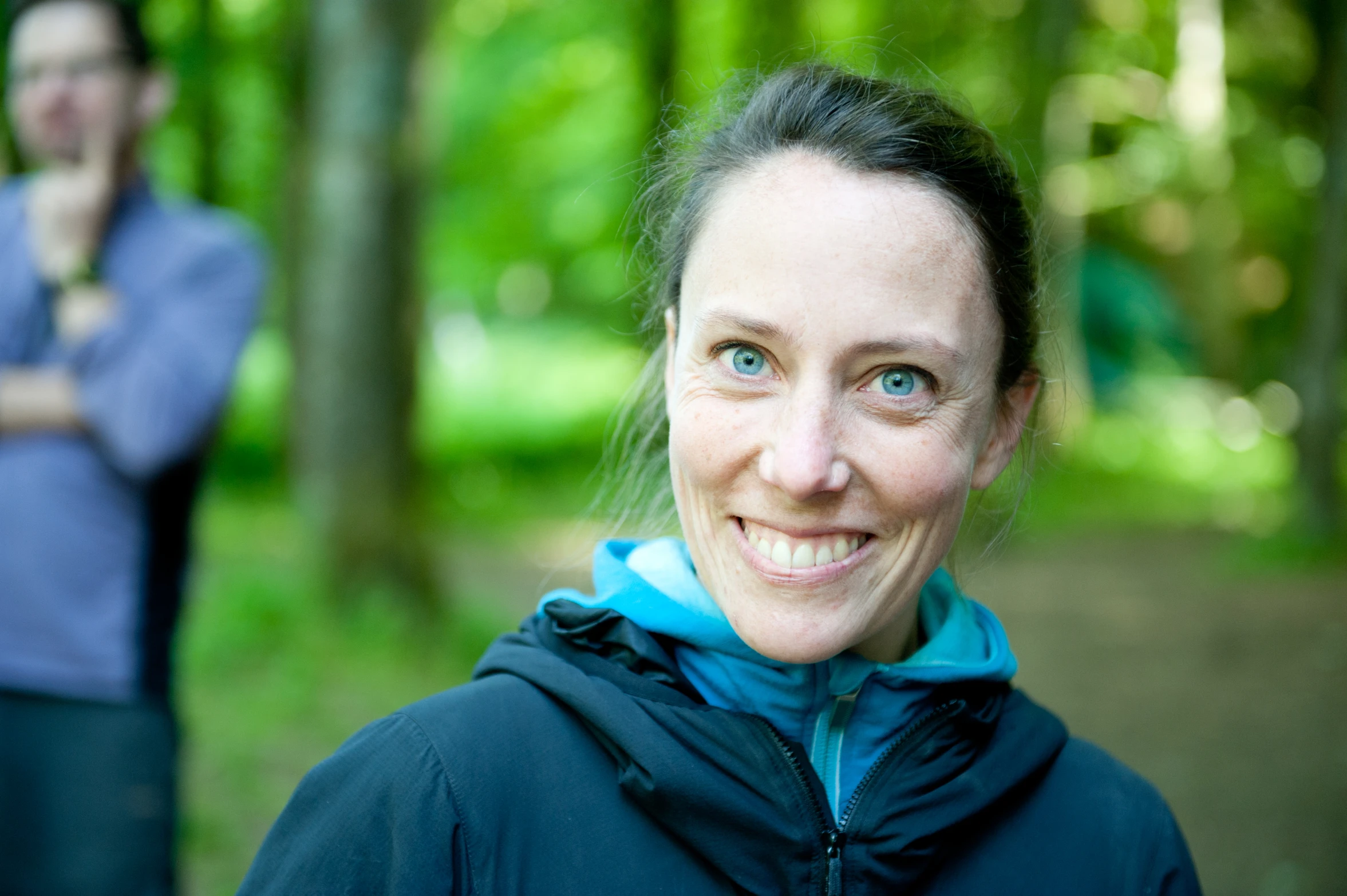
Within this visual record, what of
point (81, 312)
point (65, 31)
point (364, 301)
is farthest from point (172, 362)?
point (364, 301)

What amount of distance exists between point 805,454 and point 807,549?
142mm

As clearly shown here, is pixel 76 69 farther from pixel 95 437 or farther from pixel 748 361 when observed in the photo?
pixel 748 361

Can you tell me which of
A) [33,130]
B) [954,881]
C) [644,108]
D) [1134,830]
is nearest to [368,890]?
[954,881]

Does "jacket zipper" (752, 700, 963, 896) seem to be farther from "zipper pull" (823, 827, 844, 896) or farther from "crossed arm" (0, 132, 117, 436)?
"crossed arm" (0, 132, 117, 436)

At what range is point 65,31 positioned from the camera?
3.14 metres

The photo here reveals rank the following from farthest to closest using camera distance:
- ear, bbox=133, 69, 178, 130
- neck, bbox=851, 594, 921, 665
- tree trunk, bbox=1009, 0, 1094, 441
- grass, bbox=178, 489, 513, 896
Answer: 1. tree trunk, bbox=1009, 0, 1094, 441
2. grass, bbox=178, 489, 513, 896
3. ear, bbox=133, 69, 178, 130
4. neck, bbox=851, 594, 921, 665

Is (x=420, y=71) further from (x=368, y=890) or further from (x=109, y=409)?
(x=368, y=890)

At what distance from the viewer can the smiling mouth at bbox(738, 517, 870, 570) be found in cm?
164

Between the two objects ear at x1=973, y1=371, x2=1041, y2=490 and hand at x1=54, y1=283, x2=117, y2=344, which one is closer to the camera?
ear at x1=973, y1=371, x2=1041, y2=490

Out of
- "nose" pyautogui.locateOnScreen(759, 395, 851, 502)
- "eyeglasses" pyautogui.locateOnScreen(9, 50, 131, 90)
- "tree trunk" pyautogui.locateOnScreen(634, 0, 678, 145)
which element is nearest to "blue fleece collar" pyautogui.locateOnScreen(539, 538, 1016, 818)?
"nose" pyautogui.locateOnScreen(759, 395, 851, 502)

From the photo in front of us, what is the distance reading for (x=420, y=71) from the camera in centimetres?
723

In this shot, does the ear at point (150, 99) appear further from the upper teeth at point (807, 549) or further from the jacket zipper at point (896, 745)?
the jacket zipper at point (896, 745)

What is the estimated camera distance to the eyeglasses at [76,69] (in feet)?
10.3

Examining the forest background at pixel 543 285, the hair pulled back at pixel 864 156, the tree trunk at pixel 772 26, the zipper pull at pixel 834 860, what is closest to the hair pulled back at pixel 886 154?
the hair pulled back at pixel 864 156
